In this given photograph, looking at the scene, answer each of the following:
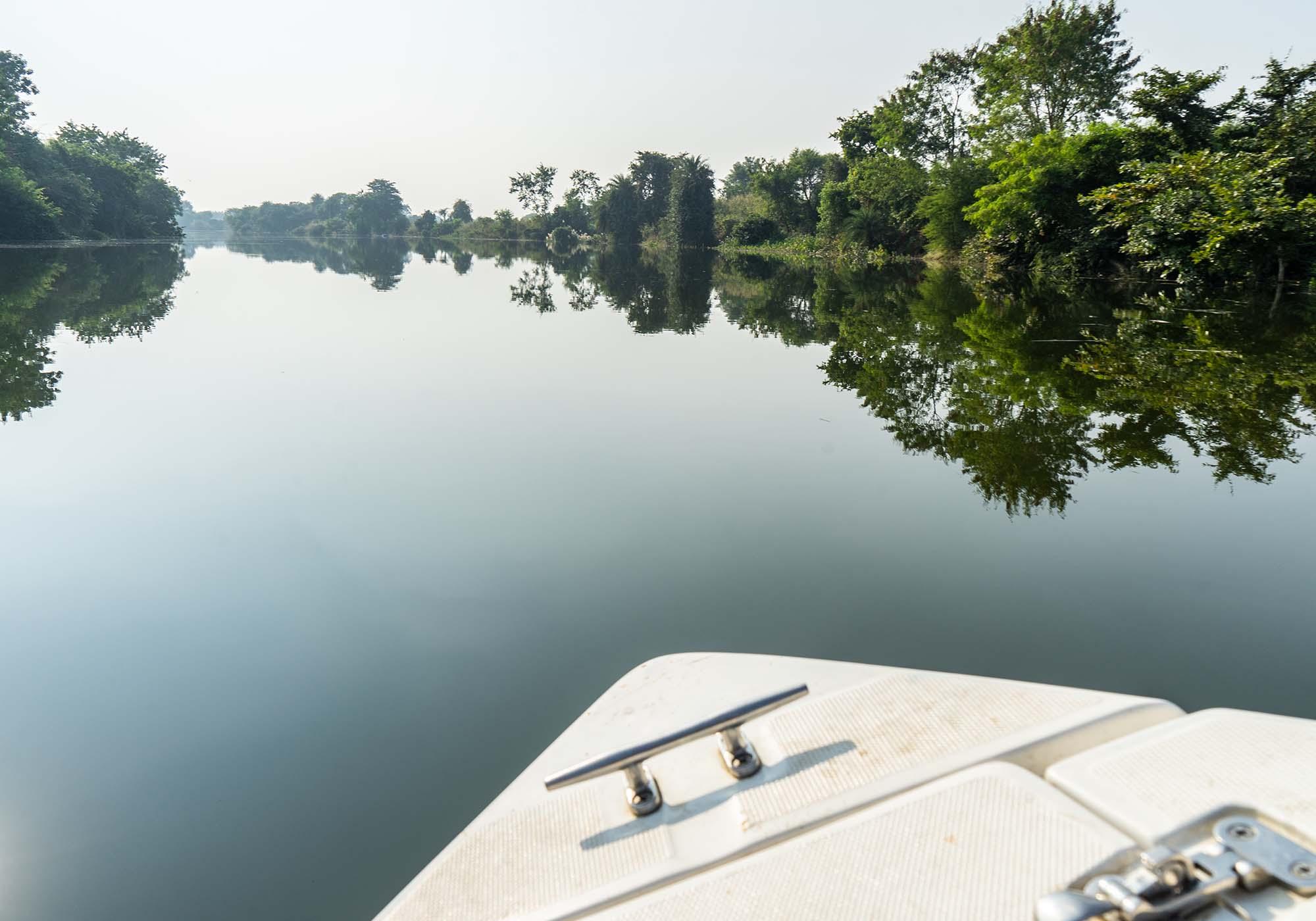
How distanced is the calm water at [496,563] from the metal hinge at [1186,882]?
4.86ft

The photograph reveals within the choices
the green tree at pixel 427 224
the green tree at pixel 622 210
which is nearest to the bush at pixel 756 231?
the green tree at pixel 622 210

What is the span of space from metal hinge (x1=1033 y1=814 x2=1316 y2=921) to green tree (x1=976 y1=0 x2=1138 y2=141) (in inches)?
1000

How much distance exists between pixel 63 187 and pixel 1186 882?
50.0 m

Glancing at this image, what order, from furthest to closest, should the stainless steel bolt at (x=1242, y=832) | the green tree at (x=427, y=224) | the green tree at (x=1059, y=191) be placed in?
the green tree at (x=427, y=224) < the green tree at (x=1059, y=191) < the stainless steel bolt at (x=1242, y=832)

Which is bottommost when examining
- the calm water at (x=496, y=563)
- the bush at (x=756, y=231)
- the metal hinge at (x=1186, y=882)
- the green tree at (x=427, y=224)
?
the calm water at (x=496, y=563)

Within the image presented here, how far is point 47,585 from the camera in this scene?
313 centimetres

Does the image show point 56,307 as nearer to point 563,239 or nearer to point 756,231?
point 756,231

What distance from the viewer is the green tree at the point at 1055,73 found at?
22031 millimetres

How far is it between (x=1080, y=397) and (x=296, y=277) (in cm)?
1988

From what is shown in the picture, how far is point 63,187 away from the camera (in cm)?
3797

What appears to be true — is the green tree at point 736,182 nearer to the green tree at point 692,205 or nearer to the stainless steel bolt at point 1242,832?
the green tree at point 692,205

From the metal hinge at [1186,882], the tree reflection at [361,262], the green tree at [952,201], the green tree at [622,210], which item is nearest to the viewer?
the metal hinge at [1186,882]

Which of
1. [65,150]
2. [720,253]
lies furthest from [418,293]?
[65,150]

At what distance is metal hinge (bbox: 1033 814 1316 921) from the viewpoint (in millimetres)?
846
